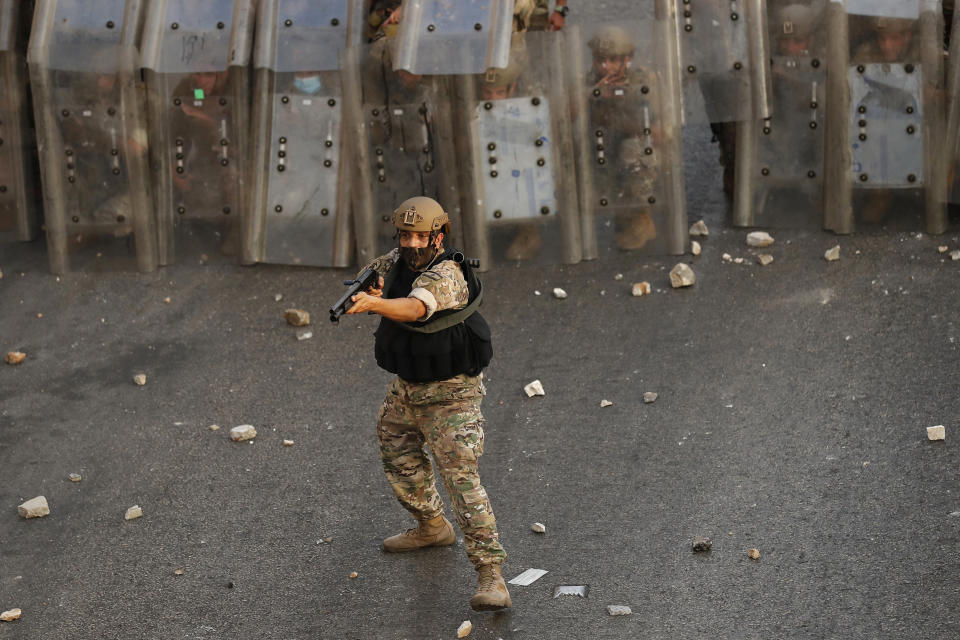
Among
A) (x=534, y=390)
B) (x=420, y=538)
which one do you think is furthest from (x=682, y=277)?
(x=420, y=538)

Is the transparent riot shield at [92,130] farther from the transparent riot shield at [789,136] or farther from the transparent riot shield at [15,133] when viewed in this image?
the transparent riot shield at [789,136]

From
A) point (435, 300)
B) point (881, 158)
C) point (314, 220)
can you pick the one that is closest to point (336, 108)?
point (314, 220)

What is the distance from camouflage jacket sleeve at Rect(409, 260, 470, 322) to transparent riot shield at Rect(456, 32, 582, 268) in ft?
12.2

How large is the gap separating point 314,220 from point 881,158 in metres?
3.99

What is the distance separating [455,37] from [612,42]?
3.56 ft

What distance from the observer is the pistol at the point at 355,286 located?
461 cm

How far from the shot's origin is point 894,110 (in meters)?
8.64

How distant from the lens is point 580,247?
29.0 ft

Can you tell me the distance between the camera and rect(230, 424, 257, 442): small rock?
22.5 feet

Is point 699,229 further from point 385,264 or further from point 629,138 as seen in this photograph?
point 385,264

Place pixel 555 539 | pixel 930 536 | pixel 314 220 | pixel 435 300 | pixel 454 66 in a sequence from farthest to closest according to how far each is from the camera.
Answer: pixel 314 220, pixel 454 66, pixel 555 539, pixel 930 536, pixel 435 300

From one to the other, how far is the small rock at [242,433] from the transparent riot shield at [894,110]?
4.44m

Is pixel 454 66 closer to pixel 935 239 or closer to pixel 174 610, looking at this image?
pixel 935 239

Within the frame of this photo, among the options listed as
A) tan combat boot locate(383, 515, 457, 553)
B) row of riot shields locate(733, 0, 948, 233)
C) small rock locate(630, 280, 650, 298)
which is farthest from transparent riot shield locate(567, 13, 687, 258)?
tan combat boot locate(383, 515, 457, 553)
